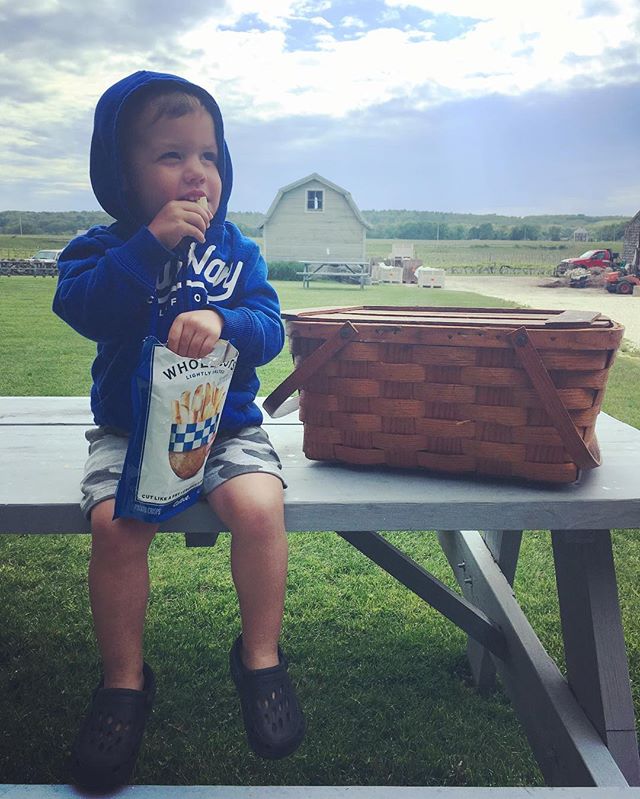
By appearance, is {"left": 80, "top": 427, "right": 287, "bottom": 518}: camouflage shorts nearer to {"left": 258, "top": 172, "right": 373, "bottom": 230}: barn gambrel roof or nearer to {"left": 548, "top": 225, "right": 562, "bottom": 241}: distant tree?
{"left": 548, "top": 225, "right": 562, "bottom": 241}: distant tree

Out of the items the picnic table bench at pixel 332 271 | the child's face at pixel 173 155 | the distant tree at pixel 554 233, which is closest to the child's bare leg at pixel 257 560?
the child's face at pixel 173 155

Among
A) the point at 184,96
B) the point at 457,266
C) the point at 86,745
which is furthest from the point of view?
the point at 457,266

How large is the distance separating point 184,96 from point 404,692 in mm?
1031

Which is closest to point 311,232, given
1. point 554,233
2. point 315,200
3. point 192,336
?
point 315,200

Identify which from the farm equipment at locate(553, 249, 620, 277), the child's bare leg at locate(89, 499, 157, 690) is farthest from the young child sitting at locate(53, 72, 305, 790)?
the farm equipment at locate(553, 249, 620, 277)

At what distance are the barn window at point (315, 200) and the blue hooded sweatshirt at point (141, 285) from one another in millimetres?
5732

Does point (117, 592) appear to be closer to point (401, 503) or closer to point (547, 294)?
point (401, 503)

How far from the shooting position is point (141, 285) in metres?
0.82

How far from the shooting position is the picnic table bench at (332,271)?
5.38 metres

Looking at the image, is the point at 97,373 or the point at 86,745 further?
the point at 97,373

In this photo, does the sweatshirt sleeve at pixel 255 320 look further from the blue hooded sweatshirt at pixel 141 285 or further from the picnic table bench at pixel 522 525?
the picnic table bench at pixel 522 525

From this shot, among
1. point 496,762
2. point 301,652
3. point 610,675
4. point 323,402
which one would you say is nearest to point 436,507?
point 323,402

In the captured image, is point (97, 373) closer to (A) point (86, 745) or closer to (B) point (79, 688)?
(A) point (86, 745)

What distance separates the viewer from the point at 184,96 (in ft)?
2.81
